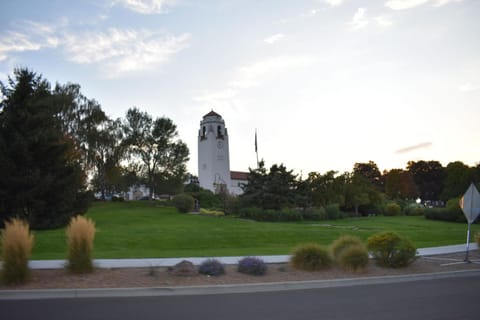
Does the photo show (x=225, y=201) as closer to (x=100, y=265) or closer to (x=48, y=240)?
(x=48, y=240)

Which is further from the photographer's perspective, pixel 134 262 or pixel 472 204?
pixel 472 204

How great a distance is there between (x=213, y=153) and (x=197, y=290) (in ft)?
205

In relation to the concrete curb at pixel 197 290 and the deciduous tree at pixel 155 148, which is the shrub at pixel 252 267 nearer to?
the concrete curb at pixel 197 290

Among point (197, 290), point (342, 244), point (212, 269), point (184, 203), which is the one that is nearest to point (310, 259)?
point (342, 244)

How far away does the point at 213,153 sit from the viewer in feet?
232

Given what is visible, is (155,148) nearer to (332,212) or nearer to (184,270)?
(332,212)

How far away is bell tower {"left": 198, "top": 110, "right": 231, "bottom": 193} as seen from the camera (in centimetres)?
7088

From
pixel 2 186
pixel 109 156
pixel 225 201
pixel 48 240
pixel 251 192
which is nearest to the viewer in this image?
pixel 48 240

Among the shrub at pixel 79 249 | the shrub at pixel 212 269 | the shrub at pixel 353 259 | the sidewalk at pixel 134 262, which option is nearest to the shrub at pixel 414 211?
the sidewalk at pixel 134 262

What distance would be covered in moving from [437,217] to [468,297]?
35621 mm

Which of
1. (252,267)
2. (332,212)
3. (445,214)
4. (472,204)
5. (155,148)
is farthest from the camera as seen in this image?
(155,148)

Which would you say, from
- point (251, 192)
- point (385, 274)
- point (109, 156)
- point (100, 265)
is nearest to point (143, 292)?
point (100, 265)

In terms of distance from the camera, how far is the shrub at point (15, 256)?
818cm

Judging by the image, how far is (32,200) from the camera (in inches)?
891
